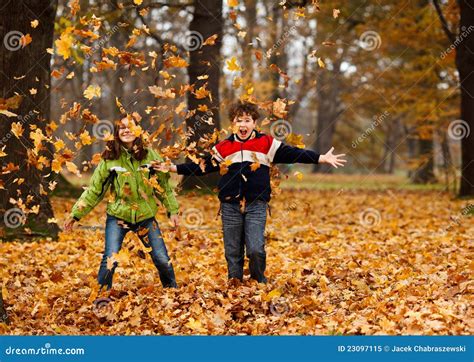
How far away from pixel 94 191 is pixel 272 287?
1759 mm

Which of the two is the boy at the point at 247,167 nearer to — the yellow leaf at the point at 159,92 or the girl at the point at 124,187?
the girl at the point at 124,187

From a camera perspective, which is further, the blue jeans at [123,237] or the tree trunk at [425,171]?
the tree trunk at [425,171]

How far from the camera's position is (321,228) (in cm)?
1076

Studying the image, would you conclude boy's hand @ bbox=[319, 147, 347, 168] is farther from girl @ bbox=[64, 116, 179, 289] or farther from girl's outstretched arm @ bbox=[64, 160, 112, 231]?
girl's outstretched arm @ bbox=[64, 160, 112, 231]

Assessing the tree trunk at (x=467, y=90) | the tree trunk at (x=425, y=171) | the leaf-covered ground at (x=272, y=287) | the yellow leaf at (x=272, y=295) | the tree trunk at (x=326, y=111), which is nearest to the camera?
the leaf-covered ground at (x=272, y=287)

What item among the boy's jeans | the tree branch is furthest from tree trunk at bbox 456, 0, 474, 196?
the boy's jeans

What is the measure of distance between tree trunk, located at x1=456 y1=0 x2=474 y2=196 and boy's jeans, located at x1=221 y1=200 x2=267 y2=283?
978 centimetres

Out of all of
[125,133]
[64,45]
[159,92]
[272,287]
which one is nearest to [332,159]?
[272,287]

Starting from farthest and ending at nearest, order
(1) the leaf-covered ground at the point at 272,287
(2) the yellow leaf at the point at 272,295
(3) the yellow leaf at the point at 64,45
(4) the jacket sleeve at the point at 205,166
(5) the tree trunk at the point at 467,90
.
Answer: (5) the tree trunk at the point at 467,90 < (4) the jacket sleeve at the point at 205,166 < (2) the yellow leaf at the point at 272,295 < (1) the leaf-covered ground at the point at 272,287 < (3) the yellow leaf at the point at 64,45

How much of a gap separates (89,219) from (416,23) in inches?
473

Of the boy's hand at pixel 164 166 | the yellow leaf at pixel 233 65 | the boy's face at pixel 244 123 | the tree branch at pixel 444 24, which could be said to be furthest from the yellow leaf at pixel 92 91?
the tree branch at pixel 444 24

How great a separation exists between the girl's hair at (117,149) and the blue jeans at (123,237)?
508 millimetres

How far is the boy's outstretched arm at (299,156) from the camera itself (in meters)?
5.54

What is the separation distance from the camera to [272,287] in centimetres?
610
